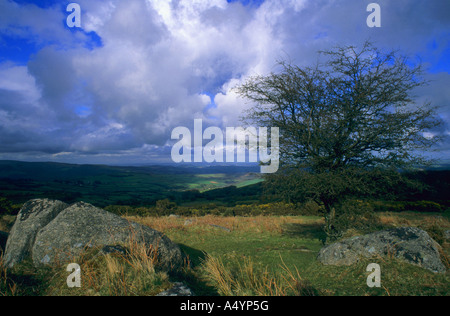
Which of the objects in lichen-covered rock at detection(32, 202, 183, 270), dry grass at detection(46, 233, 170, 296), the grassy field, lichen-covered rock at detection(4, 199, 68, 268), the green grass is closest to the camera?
dry grass at detection(46, 233, 170, 296)

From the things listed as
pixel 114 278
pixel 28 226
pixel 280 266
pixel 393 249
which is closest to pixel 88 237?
pixel 28 226

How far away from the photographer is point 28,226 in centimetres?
727

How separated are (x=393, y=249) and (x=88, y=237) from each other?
8.96 m

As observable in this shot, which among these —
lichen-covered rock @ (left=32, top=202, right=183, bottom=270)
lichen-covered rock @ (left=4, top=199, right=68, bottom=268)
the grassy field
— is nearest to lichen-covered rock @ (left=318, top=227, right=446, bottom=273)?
the grassy field

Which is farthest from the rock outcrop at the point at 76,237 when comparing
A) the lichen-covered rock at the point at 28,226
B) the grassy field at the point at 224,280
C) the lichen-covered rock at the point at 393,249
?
the lichen-covered rock at the point at 393,249

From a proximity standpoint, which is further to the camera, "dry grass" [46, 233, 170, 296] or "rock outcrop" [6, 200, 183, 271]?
"rock outcrop" [6, 200, 183, 271]

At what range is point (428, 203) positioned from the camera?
27.7 metres

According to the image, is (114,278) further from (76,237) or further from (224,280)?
(76,237)

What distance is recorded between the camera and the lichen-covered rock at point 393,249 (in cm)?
558

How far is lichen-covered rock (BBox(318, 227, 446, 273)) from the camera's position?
5.58 meters

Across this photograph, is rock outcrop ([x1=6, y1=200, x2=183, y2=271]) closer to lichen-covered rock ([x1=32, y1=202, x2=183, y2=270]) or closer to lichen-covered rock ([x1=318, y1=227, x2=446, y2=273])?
lichen-covered rock ([x1=32, y1=202, x2=183, y2=270])

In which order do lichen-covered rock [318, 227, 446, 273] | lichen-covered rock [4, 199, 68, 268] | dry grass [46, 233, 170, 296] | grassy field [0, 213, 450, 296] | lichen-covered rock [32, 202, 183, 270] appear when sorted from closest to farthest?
dry grass [46, 233, 170, 296] → grassy field [0, 213, 450, 296] → lichen-covered rock [318, 227, 446, 273] → lichen-covered rock [32, 202, 183, 270] → lichen-covered rock [4, 199, 68, 268]

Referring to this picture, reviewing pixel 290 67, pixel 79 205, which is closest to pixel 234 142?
pixel 290 67
